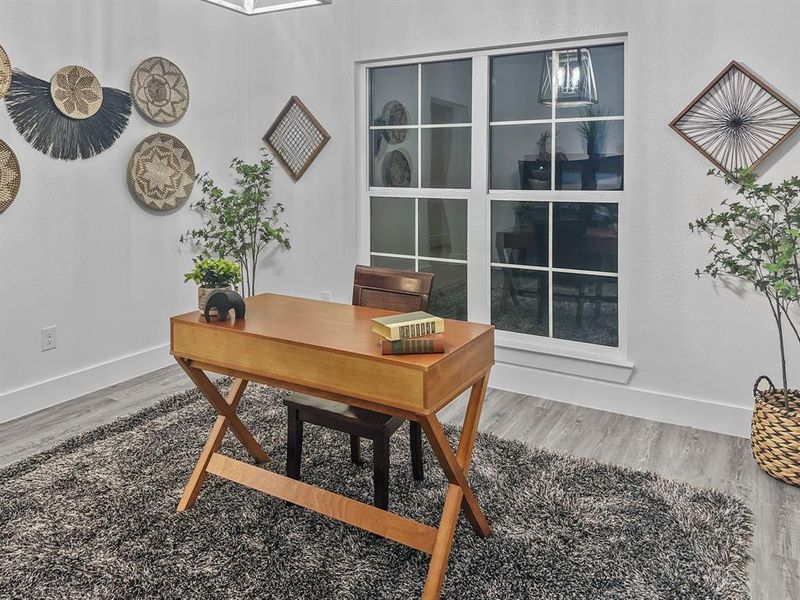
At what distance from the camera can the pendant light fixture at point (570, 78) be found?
3469 millimetres

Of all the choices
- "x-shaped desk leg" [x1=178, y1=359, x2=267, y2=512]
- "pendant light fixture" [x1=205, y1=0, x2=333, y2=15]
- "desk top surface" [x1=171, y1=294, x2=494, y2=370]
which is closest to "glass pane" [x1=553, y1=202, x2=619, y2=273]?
"desk top surface" [x1=171, y1=294, x2=494, y2=370]

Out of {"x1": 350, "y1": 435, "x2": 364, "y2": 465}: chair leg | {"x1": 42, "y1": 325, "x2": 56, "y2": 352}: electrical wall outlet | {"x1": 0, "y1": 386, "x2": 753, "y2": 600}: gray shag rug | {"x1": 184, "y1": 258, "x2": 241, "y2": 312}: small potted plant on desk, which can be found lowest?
{"x1": 0, "y1": 386, "x2": 753, "y2": 600}: gray shag rug

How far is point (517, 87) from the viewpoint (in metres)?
3.69

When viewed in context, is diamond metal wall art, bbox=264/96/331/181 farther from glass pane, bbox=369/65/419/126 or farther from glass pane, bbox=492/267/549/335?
glass pane, bbox=492/267/549/335

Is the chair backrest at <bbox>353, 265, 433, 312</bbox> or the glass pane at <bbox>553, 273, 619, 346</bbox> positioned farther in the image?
the glass pane at <bbox>553, 273, 619, 346</bbox>

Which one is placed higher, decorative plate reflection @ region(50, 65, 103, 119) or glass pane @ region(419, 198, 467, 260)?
decorative plate reflection @ region(50, 65, 103, 119)

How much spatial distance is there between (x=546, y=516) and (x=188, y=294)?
308 centimetres

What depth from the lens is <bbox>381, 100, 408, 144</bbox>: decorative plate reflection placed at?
4141 mm

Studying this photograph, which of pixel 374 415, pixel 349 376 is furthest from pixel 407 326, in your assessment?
pixel 374 415

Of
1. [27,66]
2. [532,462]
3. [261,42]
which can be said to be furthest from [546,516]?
[261,42]

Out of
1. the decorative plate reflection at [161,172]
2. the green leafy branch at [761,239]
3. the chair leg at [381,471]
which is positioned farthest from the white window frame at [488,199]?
the chair leg at [381,471]

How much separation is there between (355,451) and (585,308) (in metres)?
1.69

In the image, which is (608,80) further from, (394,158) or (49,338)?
(49,338)

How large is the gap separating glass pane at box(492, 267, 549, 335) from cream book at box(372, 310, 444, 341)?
193cm
